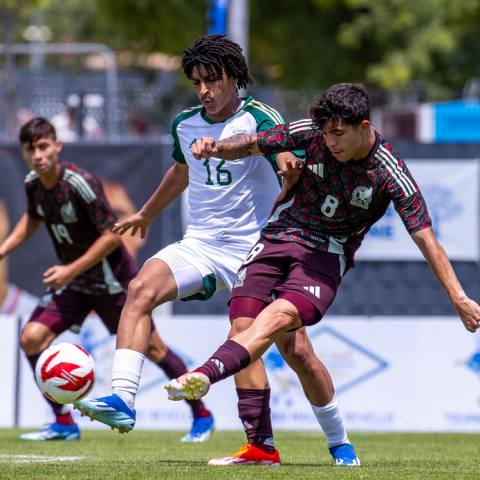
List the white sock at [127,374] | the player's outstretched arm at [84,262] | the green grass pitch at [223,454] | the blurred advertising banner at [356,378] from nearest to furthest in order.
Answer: the green grass pitch at [223,454] → the white sock at [127,374] → the player's outstretched arm at [84,262] → the blurred advertising banner at [356,378]

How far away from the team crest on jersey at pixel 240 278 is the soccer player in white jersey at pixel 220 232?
0.19 metres

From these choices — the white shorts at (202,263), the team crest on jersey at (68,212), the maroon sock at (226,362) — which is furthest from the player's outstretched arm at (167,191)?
the maroon sock at (226,362)

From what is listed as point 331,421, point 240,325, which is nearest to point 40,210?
point 240,325

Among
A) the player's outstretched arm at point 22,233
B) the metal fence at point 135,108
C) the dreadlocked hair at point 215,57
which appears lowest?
the player's outstretched arm at point 22,233

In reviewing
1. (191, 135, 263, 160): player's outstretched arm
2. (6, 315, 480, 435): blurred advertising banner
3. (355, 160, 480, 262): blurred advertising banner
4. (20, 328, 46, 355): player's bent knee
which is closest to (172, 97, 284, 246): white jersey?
A: (191, 135, 263, 160): player's outstretched arm

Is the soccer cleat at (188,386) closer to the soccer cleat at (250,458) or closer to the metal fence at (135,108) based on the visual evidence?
the soccer cleat at (250,458)

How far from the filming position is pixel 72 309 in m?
6.55

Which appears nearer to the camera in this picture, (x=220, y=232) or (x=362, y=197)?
(x=362, y=197)

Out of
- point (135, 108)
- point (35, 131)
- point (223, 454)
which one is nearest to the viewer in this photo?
point (223, 454)

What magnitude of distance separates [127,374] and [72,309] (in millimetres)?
2430

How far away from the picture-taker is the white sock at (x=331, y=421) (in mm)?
4680

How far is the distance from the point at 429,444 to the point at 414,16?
45.4 ft

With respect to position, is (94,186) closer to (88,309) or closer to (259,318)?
(88,309)

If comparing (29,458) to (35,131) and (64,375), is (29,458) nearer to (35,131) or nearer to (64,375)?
(64,375)
